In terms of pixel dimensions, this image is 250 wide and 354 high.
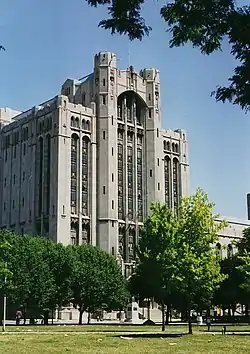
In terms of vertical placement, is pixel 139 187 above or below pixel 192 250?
above

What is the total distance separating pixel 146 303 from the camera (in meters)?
119

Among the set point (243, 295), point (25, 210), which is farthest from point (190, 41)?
point (25, 210)

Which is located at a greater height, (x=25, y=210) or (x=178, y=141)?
(x=178, y=141)

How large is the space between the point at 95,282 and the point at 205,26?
8322 centimetres

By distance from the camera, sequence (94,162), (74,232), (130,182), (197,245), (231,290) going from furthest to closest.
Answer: (130,182) < (94,162) < (74,232) < (231,290) < (197,245)

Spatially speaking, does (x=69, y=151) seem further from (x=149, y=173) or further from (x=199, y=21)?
(x=199, y=21)

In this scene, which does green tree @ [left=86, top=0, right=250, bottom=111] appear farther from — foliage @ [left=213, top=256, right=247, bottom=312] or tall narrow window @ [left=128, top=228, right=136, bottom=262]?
tall narrow window @ [left=128, top=228, right=136, bottom=262]

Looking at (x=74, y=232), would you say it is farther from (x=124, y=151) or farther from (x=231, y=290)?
(x=231, y=290)

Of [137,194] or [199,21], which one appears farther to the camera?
[137,194]

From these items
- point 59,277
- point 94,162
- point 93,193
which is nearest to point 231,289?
point 59,277

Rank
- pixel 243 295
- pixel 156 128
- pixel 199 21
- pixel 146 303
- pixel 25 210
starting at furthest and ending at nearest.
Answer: pixel 156 128, pixel 25 210, pixel 146 303, pixel 243 295, pixel 199 21

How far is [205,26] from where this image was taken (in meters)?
10.6

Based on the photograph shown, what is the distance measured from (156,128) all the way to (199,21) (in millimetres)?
126335

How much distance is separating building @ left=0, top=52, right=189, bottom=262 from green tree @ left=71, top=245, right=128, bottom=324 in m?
21.9
